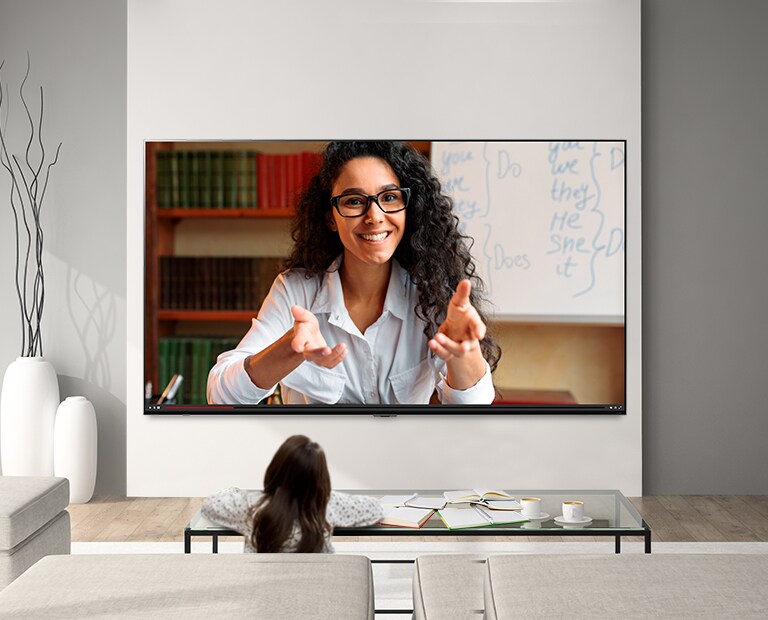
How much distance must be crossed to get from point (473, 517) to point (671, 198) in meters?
2.37

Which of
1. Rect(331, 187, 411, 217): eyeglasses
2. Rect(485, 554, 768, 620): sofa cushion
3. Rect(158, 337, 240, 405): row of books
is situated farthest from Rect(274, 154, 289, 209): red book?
Rect(485, 554, 768, 620): sofa cushion

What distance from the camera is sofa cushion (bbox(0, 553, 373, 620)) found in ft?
5.60

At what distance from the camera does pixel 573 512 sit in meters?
2.82

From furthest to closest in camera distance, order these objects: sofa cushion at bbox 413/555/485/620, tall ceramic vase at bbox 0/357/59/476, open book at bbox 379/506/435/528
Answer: tall ceramic vase at bbox 0/357/59/476 < open book at bbox 379/506/435/528 < sofa cushion at bbox 413/555/485/620

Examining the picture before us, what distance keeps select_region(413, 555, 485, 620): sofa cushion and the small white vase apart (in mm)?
2570

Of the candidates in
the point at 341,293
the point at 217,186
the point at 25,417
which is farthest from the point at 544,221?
the point at 25,417

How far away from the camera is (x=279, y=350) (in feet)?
14.2

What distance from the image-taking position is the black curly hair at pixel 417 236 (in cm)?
432

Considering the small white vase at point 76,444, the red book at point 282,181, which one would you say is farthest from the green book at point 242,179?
the small white vase at point 76,444

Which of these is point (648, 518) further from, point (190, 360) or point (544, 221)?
point (190, 360)

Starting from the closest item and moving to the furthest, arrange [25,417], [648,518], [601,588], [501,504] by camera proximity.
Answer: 1. [601,588]
2. [501,504]
3. [648,518]
4. [25,417]

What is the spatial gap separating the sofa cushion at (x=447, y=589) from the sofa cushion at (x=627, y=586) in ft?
0.36

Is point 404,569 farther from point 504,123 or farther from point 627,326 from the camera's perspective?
point 504,123

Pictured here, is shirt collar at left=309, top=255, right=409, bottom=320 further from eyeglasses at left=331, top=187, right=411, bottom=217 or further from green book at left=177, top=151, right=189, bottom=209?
green book at left=177, top=151, right=189, bottom=209
